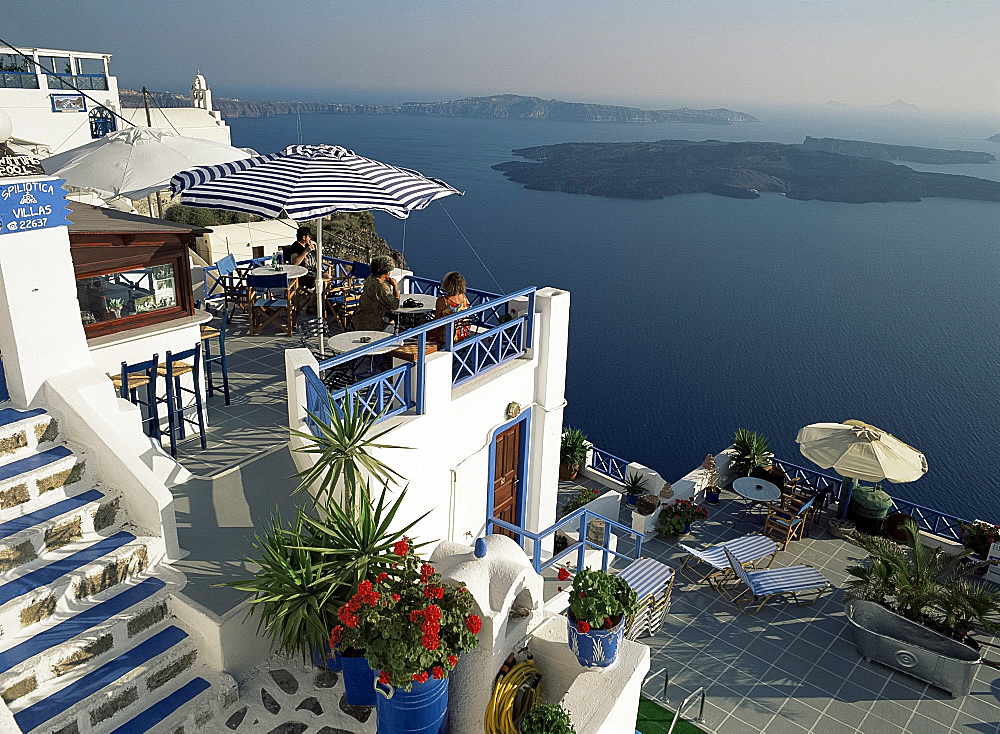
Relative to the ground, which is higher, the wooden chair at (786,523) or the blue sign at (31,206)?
the blue sign at (31,206)

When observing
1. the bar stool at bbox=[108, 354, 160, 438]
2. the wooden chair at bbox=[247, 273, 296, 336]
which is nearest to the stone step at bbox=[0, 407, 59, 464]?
the bar stool at bbox=[108, 354, 160, 438]

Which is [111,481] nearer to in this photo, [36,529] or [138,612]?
[36,529]

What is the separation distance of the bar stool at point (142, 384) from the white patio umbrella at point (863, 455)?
39.7 ft

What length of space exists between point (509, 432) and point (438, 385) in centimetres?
213

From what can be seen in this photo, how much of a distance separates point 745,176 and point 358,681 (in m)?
190

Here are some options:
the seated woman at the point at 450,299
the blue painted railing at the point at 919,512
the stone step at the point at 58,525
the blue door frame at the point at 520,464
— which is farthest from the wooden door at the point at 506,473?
the blue painted railing at the point at 919,512

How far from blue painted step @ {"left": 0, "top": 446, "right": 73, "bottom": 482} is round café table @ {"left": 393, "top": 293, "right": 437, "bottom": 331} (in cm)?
382

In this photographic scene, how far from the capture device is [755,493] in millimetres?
14883

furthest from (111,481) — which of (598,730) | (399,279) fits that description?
(399,279)

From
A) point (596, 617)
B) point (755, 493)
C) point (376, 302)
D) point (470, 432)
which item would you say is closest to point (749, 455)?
point (755, 493)

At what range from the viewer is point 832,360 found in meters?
87.6

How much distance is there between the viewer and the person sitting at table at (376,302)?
836cm

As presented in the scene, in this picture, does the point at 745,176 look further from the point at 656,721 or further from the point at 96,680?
the point at 96,680

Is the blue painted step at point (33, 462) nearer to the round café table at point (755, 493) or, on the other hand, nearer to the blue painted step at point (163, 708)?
the blue painted step at point (163, 708)
